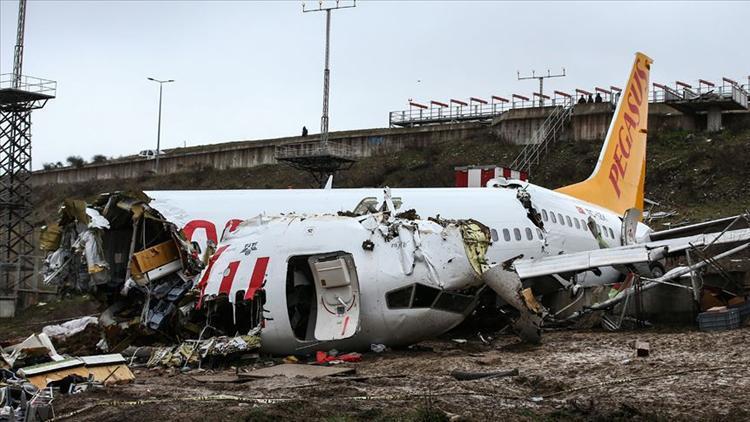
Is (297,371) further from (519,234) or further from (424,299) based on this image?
(519,234)

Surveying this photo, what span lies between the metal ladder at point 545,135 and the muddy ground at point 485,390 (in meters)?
42.9

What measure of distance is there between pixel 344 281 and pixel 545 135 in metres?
46.1

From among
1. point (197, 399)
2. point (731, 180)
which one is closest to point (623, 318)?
point (197, 399)

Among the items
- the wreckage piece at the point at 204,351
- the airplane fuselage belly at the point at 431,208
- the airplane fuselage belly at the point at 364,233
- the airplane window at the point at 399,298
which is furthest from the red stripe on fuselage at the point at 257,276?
the airplane fuselage belly at the point at 431,208

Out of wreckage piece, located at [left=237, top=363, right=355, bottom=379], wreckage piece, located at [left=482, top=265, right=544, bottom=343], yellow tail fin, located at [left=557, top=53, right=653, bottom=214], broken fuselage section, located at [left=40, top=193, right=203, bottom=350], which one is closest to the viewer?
wreckage piece, located at [left=237, top=363, right=355, bottom=379]

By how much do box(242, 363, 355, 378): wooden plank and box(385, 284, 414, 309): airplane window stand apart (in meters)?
1.97

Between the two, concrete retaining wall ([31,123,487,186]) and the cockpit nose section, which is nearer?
the cockpit nose section

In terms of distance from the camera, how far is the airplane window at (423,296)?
1652cm

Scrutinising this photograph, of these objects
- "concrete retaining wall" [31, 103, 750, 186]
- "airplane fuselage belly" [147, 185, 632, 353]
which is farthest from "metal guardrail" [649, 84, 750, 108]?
"airplane fuselage belly" [147, 185, 632, 353]

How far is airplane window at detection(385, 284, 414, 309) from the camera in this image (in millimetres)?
16312

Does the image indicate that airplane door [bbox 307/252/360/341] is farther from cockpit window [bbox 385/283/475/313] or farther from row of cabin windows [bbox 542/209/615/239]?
row of cabin windows [bbox 542/209/615/239]

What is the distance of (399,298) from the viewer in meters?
16.4

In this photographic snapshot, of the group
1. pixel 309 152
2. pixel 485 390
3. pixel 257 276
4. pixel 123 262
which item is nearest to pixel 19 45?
pixel 309 152

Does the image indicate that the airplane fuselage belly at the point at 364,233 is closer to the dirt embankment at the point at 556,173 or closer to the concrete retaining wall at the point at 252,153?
the dirt embankment at the point at 556,173
